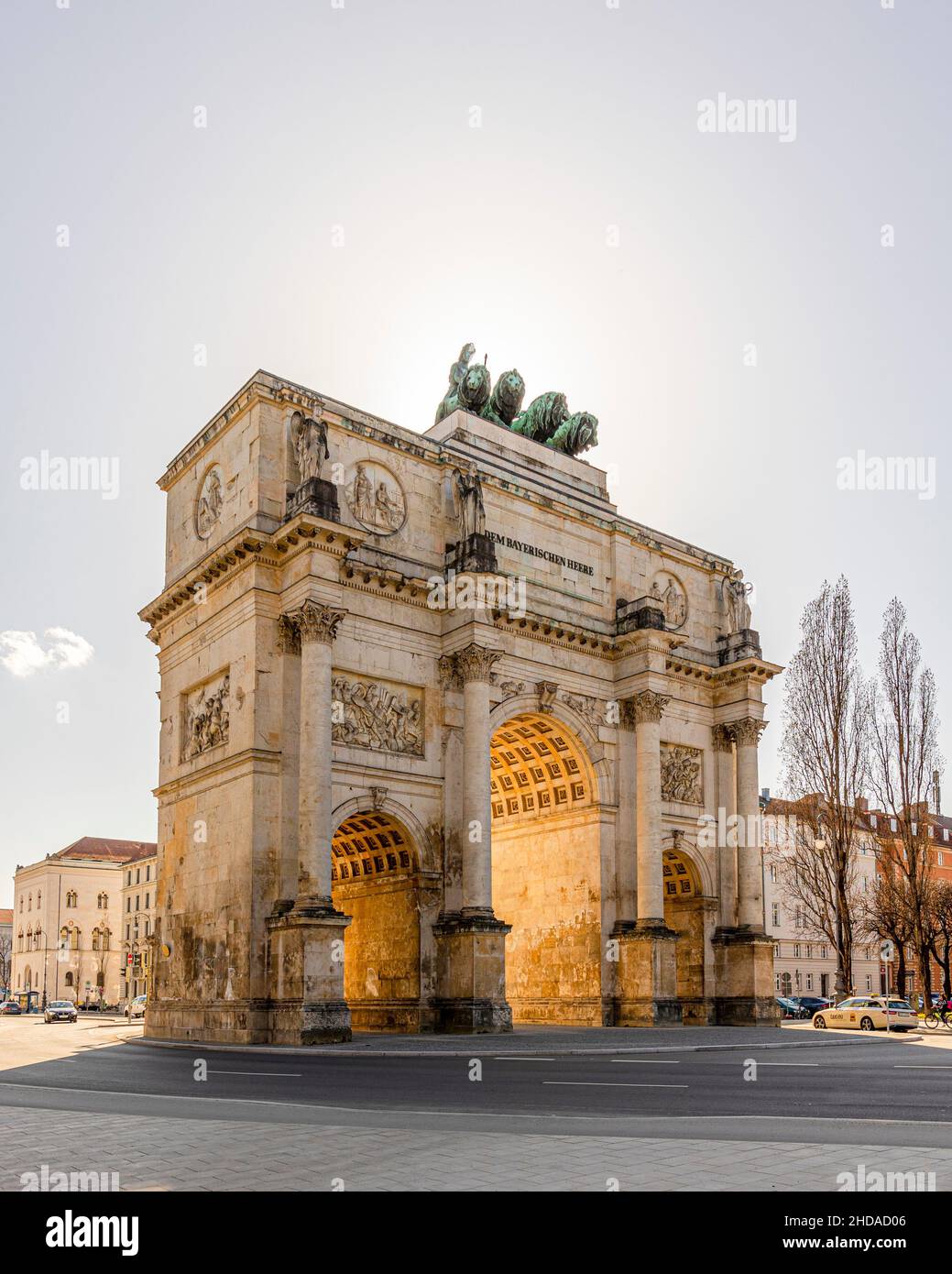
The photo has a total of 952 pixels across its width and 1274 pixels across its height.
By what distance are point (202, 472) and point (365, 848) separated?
12623 millimetres

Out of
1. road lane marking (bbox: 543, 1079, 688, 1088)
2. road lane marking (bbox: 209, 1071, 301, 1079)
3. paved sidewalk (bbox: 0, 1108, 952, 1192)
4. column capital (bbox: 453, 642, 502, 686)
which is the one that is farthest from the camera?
column capital (bbox: 453, 642, 502, 686)

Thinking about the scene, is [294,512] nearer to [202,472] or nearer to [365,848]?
[202,472]

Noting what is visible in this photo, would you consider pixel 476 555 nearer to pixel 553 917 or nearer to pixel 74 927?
pixel 553 917

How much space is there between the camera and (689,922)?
41875mm

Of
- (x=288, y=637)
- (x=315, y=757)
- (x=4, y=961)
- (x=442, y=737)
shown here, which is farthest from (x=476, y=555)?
(x=4, y=961)

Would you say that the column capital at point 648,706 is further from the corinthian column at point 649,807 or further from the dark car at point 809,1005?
the dark car at point 809,1005

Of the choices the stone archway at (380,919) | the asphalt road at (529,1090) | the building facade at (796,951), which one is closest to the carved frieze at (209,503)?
the stone archway at (380,919)

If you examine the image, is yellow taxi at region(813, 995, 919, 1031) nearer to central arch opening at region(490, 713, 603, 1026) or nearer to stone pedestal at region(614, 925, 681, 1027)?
stone pedestal at region(614, 925, 681, 1027)

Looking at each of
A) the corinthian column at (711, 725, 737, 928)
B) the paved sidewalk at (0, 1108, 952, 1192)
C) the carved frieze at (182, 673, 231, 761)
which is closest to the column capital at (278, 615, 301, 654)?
the carved frieze at (182, 673, 231, 761)

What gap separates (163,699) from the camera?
37.4 m

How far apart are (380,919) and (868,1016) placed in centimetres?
2049

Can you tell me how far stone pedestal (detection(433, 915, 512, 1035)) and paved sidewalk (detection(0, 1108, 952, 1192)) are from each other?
2141 centimetres

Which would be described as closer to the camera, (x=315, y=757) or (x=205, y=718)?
(x=315, y=757)

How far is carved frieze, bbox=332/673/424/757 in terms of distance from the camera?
106 ft
